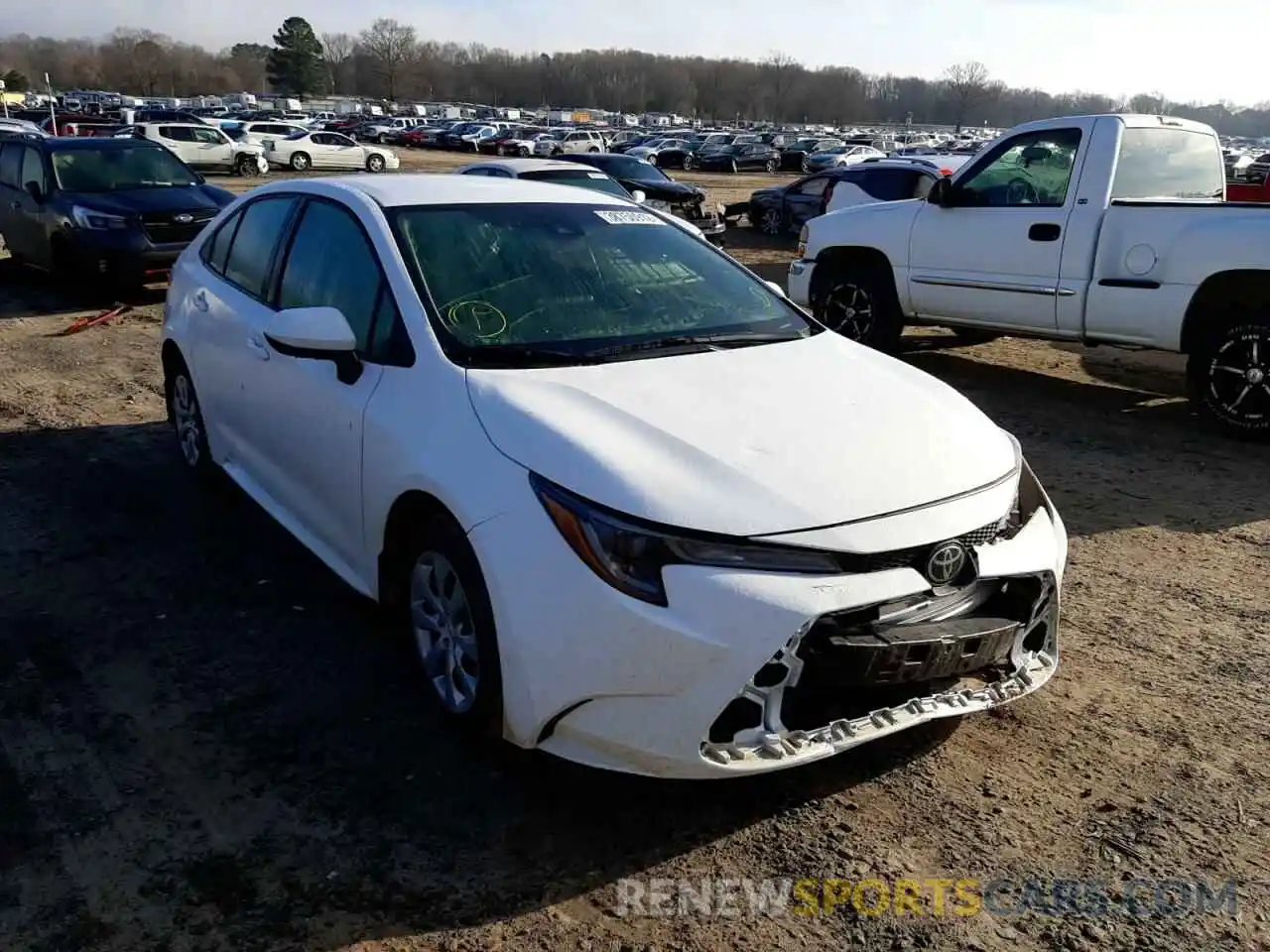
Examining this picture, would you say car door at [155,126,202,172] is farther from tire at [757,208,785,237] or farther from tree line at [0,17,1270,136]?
tree line at [0,17,1270,136]

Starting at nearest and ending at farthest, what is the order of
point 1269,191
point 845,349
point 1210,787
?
point 1210,787
point 845,349
point 1269,191

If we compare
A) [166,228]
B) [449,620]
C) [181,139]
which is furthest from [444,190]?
[181,139]

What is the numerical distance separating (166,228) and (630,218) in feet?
27.3

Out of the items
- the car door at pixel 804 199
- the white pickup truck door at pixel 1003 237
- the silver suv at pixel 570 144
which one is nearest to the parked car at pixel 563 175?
the white pickup truck door at pixel 1003 237

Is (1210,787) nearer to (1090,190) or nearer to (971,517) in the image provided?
(971,517)

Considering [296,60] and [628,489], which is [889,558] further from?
[296,60]

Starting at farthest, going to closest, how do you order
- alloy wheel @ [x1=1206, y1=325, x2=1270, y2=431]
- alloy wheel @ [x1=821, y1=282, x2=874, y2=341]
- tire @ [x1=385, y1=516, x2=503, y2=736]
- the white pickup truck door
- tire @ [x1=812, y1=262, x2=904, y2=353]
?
alloy wheel @ [x1=821, y1=282, x2=874, y2=341]
tire @ [x1=812, y1=262, x2=904, y2=353]
the white pickup truck door
alloy wheel @ [x1=1206, y1=325, x2=1270, y2=431]
tire @ [x1=385, y1=516, x2=503, y2=736]

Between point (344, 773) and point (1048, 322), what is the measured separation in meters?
5.91

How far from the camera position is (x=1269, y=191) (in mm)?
9656

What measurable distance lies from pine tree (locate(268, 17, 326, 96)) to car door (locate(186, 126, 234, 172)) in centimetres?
9232

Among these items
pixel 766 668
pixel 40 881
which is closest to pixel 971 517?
pixel 766 668

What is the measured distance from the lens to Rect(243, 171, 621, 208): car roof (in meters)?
4.14

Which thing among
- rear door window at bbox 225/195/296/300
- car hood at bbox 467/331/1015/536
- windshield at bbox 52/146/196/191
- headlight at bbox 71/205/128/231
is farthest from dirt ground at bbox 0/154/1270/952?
windshield at bbox 52/146/196/191

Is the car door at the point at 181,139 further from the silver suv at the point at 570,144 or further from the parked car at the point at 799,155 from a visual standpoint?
the parked car at the point at 799,155
